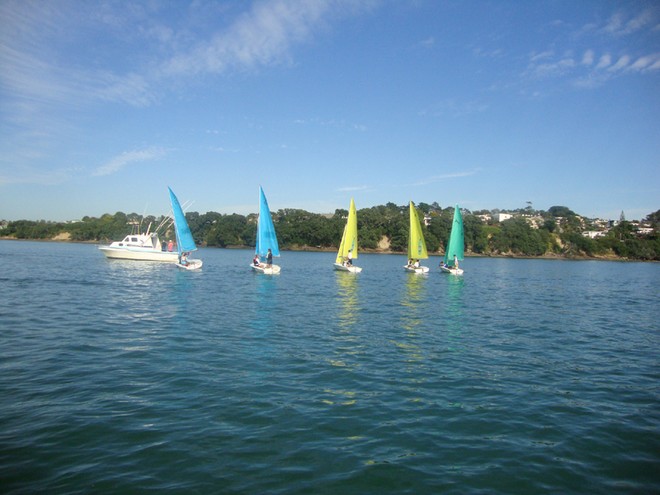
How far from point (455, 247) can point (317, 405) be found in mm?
52752

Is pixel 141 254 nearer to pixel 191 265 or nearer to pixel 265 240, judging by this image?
pixel 191 265

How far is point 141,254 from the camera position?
198ft

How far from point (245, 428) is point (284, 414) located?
A: 108 cm

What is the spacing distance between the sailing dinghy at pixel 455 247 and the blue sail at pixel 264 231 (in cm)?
2360

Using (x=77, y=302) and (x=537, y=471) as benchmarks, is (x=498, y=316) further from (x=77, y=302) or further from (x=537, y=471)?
(x=77, y=302)

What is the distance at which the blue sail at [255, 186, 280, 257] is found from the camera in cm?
4891

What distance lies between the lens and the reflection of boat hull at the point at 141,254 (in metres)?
60.2

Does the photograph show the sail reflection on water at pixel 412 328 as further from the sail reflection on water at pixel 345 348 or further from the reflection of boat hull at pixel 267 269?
the reflection of boat hull at pixel 267 269

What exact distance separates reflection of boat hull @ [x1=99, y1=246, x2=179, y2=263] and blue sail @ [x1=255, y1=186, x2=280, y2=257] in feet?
56.3

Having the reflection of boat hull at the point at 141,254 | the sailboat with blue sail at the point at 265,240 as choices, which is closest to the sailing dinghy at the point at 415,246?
the sailboat with blue sail at the point at 265,240

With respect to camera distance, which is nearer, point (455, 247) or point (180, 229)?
point (180, 229)

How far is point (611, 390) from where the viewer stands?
12703 mm

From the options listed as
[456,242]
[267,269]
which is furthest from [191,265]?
[456,242]

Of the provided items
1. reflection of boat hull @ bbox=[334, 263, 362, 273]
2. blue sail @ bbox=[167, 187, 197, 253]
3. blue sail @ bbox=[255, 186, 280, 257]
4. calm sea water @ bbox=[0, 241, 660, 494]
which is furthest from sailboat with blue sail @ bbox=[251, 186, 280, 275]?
calm sea water @ bbox=[0, 241, 660, 494]
